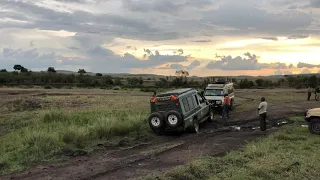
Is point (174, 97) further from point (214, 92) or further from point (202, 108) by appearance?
point (214, 92)

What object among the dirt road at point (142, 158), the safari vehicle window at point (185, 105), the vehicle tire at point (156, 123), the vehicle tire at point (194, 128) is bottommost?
the dirt road at point (142, 158)

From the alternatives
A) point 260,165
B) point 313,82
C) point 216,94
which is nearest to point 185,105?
point 260,165

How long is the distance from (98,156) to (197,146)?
143 inches

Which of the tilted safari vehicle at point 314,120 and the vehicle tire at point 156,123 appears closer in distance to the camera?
the tilted safari vehicle at point 314,120

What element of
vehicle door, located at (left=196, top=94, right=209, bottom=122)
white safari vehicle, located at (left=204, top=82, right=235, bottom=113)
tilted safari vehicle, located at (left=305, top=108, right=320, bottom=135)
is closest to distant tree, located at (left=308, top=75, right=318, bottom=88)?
white safari vehicle, located at (left=204, top=82, right=235, bottom=113)

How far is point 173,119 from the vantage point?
51.2ft

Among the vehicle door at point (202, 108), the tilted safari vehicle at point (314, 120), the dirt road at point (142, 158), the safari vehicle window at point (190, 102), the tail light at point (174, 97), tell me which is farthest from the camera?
the vehicle door at point (202, 108)

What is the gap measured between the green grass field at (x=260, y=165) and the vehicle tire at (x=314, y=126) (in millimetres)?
2747

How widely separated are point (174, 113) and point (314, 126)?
19.7 feet

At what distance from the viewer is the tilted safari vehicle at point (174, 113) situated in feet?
51.3

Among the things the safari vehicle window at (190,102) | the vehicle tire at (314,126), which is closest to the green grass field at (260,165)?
the vehicle tire at (314,126)

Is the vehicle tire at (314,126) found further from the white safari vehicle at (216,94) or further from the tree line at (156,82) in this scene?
the tree line at (156,82)

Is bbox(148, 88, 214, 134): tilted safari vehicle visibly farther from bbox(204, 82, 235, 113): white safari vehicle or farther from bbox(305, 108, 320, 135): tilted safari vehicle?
bbox(204, 82, 235, 113): white safari vehicle

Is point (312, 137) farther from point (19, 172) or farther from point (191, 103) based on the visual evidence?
point (19, 172)
